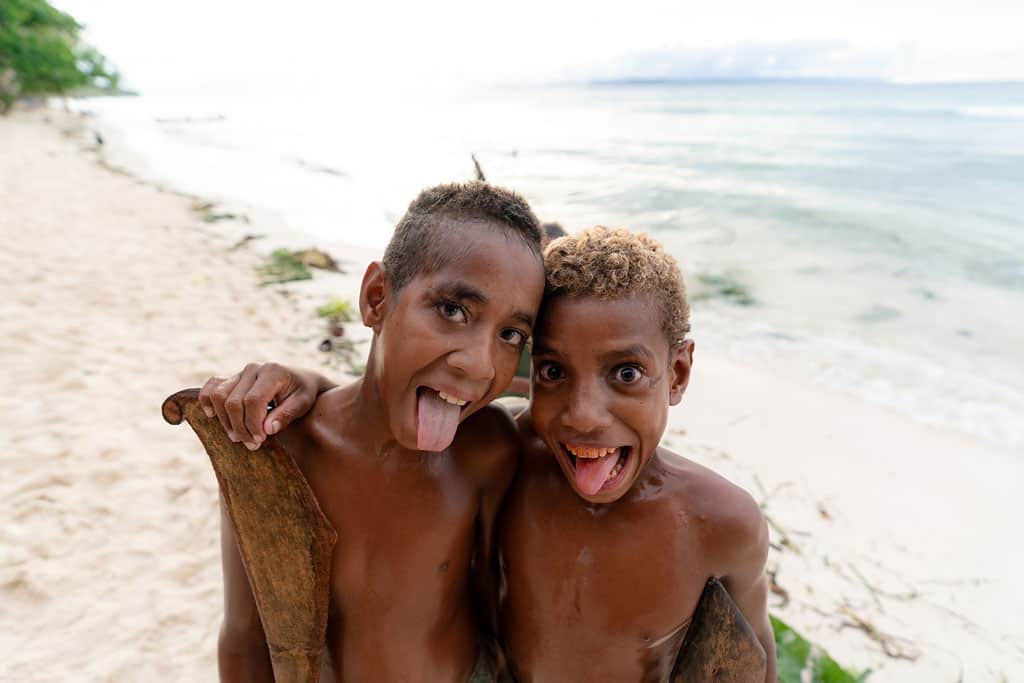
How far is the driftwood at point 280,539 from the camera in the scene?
1.38m

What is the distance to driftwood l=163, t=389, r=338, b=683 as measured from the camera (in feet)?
4.54

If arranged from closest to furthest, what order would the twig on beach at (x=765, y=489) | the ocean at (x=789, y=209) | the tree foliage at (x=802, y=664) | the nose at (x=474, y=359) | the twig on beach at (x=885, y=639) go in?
the nose at (x=474, y=359)
the tree foliage at (x=802, y=664)
the twig on beach at (x=885, y=639)
the twig on beach at (x=765, y=489)
the ocean at (x=789, y=209)

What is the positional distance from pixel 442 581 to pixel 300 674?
393 millimetres

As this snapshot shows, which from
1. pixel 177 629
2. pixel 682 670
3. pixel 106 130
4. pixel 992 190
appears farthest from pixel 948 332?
pixel 106 130

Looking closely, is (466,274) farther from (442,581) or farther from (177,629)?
(177,629)

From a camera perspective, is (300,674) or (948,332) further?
(948,332)

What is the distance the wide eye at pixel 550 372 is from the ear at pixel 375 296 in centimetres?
37

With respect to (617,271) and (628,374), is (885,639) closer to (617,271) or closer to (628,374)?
(628,374)

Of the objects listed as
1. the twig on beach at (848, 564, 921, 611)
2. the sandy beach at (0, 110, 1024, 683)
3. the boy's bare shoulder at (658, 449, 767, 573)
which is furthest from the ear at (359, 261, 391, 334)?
the twig on beach at (848, 564, 921, 611)

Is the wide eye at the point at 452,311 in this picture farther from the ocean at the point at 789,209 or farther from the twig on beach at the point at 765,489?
the twig on beach at the point at 765,489

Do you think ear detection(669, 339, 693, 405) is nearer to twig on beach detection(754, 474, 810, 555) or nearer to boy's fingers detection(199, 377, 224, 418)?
boy's fingers detection(199, 377, 224, 418)

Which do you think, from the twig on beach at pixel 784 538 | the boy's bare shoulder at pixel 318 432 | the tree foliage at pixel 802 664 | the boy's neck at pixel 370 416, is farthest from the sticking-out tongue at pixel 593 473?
the twig on beach at pixel 784 538

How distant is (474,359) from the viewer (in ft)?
4.22

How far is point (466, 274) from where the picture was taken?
4.36 ft
